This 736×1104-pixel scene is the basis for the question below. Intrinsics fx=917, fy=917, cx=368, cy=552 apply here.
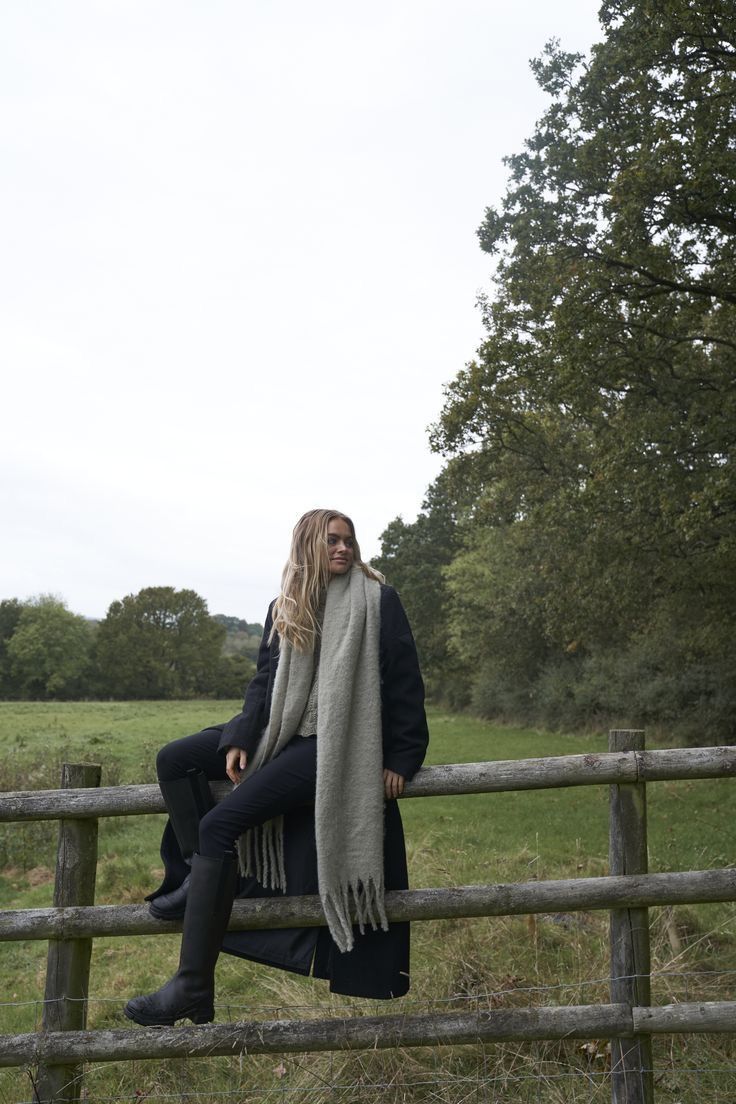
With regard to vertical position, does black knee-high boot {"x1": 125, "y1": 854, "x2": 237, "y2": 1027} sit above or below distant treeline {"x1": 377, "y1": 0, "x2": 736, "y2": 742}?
below

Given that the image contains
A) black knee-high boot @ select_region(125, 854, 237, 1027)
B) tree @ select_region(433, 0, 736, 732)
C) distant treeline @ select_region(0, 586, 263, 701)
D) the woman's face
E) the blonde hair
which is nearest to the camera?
black knee-high boot @ select_region(125, 854, 237, 1027)

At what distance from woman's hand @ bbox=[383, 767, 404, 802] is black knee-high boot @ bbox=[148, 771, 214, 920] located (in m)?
0.76

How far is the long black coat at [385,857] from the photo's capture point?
3820 mm

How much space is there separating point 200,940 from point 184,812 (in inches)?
19.9

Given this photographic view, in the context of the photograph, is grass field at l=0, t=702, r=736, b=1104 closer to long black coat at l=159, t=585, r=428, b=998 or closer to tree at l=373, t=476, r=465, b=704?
long black coat at l=159, t=585, r=428, b=998

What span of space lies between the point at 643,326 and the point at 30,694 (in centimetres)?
6284

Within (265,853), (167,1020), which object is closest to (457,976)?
(265,853)

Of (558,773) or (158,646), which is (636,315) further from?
(158,646)

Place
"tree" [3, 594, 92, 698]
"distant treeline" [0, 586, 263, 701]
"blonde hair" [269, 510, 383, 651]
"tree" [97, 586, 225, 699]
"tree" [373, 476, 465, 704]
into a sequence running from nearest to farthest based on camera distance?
1. "blonde hair" [269, 510, 383, 651]
2. "tree" [373, 476, 465, 704]
3. "tree" [3, 594, 92, 698]
4. "distant treeline" [0, 586, 263, 701]
5. "tree" [97, 586, 225, 699]

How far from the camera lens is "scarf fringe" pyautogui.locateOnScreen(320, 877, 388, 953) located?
12.2 ft

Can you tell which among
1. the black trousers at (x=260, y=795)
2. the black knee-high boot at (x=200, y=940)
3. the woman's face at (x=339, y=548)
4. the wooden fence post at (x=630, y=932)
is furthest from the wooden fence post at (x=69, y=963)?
the wooden fence post at (x=630, y=932)

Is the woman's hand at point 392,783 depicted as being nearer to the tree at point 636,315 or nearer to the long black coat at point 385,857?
the long black coat at point 385,857

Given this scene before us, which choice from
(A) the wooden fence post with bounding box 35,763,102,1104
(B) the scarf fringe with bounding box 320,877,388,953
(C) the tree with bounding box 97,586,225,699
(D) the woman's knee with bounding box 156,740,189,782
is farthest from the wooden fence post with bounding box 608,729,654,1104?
(C) the tree with bounding box 97,586,225,699

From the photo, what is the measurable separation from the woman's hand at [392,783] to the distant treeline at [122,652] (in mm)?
66585
